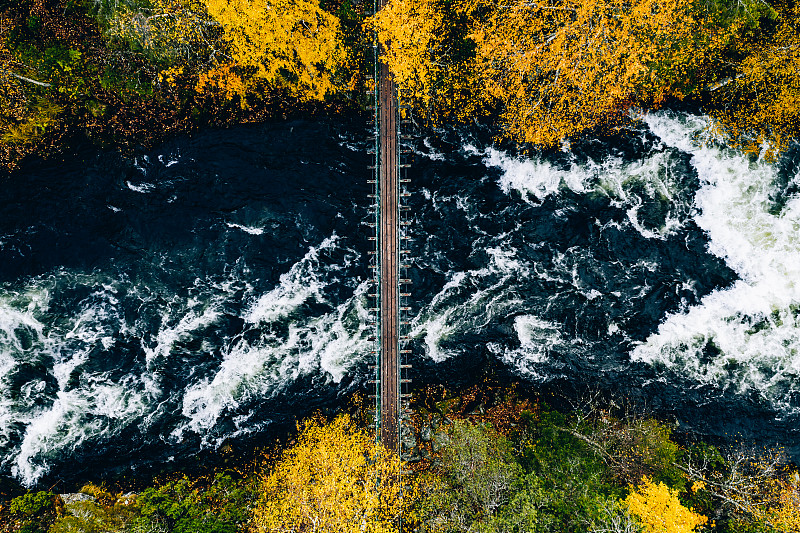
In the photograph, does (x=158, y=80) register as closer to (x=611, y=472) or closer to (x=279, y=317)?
(x=279, y=317)

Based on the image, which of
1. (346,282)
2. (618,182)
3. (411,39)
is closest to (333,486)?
(346,282)

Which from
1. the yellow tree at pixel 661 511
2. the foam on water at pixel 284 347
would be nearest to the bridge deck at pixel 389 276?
the foam on water at pixel 284 347

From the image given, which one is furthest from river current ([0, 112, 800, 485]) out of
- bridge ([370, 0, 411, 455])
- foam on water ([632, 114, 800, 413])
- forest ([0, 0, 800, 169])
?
forest ([0, 0, 800, 169])

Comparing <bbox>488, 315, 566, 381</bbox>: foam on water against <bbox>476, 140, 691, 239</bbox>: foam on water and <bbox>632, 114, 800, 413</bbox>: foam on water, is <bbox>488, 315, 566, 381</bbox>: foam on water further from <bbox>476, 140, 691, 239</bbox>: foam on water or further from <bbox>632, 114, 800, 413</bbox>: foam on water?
<bbox>476, 140, 691, 239</bbox>: foam on water

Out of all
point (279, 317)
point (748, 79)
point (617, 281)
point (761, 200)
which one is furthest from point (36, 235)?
point (761, 200)

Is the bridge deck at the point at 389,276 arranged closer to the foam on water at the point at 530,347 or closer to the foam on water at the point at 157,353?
the foam on water at the point at 157,353

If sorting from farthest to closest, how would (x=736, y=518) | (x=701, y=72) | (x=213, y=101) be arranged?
(x=213, y=101) < (x=701, y=72) < (x=736, y=518)

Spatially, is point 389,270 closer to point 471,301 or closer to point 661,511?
point 471,301
